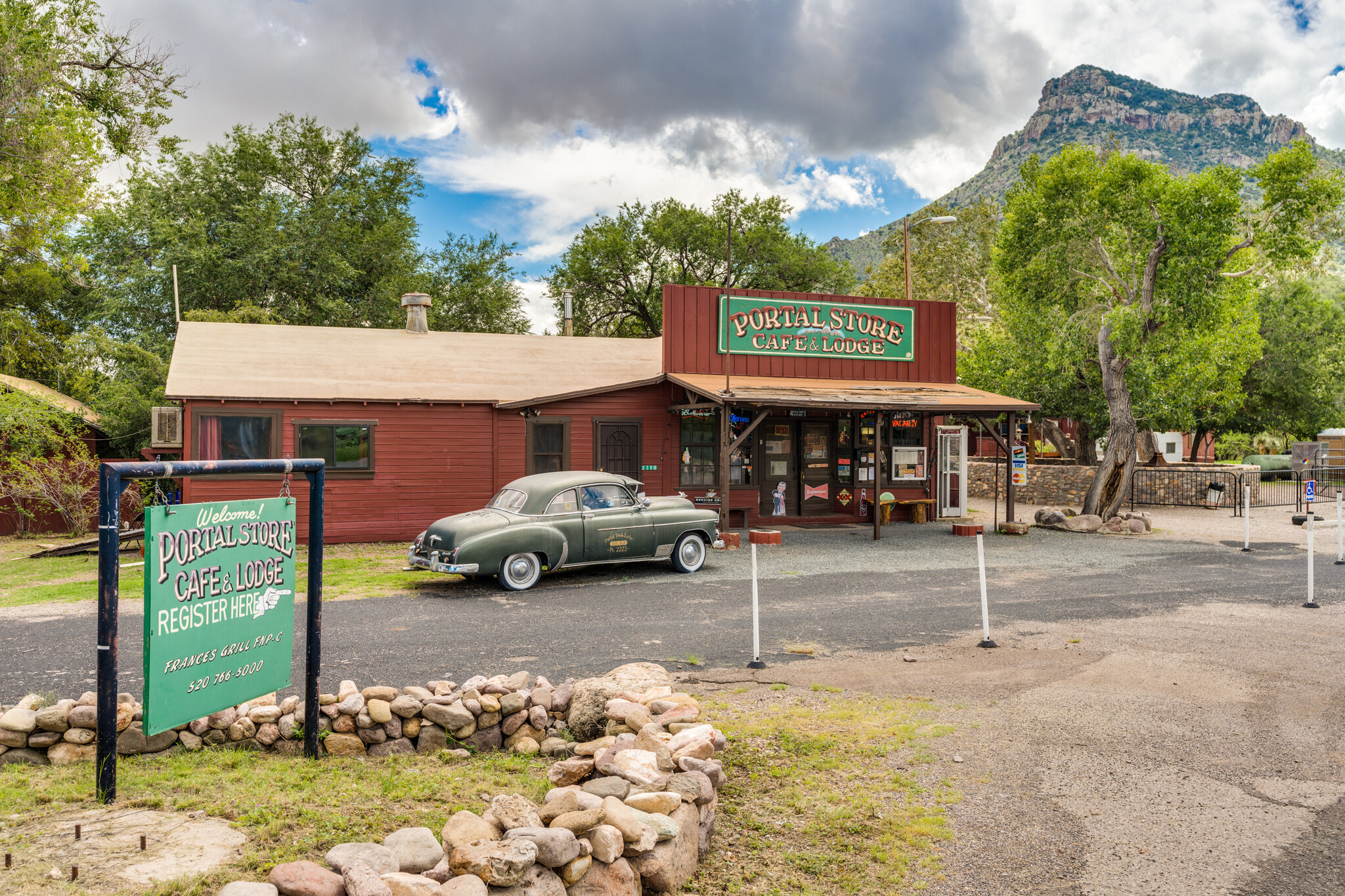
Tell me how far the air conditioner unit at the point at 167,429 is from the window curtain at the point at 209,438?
0.55 meters

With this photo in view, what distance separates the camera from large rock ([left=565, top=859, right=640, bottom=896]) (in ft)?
11.3

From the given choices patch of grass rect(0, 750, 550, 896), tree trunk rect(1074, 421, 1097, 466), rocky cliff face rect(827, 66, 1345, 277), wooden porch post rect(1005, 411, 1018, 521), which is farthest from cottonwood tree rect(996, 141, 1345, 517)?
rocky cliff face rect(827, 66, 1345, 277)

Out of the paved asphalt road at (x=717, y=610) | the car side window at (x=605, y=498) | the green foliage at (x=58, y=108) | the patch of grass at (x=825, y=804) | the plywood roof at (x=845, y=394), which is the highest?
the green foliage at (x=58, y=108)

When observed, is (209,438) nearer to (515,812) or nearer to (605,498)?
(605,498)

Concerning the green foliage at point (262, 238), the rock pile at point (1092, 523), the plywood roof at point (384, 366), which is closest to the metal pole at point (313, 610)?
the plywood roof at point (384, 366)

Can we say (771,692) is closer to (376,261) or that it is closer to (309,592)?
(309,592)

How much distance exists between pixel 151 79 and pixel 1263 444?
200ft

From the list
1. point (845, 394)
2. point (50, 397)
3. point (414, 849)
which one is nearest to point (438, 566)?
point (414, 849)

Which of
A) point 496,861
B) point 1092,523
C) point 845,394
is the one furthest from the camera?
point 1092,523

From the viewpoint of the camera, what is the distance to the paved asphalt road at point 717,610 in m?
7.64

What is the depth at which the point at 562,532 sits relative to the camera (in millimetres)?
11930

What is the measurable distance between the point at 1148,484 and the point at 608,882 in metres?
27.9

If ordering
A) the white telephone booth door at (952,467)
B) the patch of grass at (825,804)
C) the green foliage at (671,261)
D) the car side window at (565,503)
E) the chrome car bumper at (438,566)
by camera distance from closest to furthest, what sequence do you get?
the patch of grass at (825,804), the chrome car bumper at (438,566), the car side window at (565,503), the white telephone booth door at (952,467), the green foliage at (671,261)

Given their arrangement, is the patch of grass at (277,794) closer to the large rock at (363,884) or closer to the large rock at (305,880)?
the large rock at (305,880)
